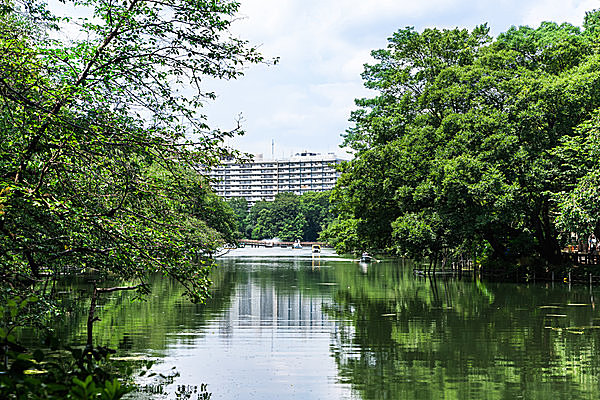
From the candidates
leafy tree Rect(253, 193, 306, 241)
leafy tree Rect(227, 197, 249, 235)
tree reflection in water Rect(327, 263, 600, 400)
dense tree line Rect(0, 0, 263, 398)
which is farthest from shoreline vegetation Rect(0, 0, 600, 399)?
leafy tree Rect(227, 197, 249, 235)

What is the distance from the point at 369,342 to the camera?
659 inches

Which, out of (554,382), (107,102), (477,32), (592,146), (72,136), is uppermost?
(477,32)

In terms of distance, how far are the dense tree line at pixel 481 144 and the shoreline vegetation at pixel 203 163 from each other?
104 mm

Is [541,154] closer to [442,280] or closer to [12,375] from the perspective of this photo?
[442,280]

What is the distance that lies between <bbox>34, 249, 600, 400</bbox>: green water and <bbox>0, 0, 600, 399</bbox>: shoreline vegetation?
212 centimetres

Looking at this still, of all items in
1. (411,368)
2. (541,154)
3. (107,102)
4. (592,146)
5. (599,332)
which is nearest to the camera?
(107,102)

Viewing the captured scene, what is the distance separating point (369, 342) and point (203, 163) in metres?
8.55

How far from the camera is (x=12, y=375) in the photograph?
3771 millimetres

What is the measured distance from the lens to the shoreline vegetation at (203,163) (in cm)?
895

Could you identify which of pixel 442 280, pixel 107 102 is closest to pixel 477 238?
pixel 442 280

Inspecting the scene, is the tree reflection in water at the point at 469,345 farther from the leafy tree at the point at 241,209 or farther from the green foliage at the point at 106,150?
the leafy tree at the point at 241,209

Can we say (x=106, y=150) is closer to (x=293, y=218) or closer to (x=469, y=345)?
(x=469, y=345)

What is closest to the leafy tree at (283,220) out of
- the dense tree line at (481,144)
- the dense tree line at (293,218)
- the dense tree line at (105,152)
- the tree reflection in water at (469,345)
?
the dense tree line at (293,218)

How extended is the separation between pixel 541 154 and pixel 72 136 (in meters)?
27.1
